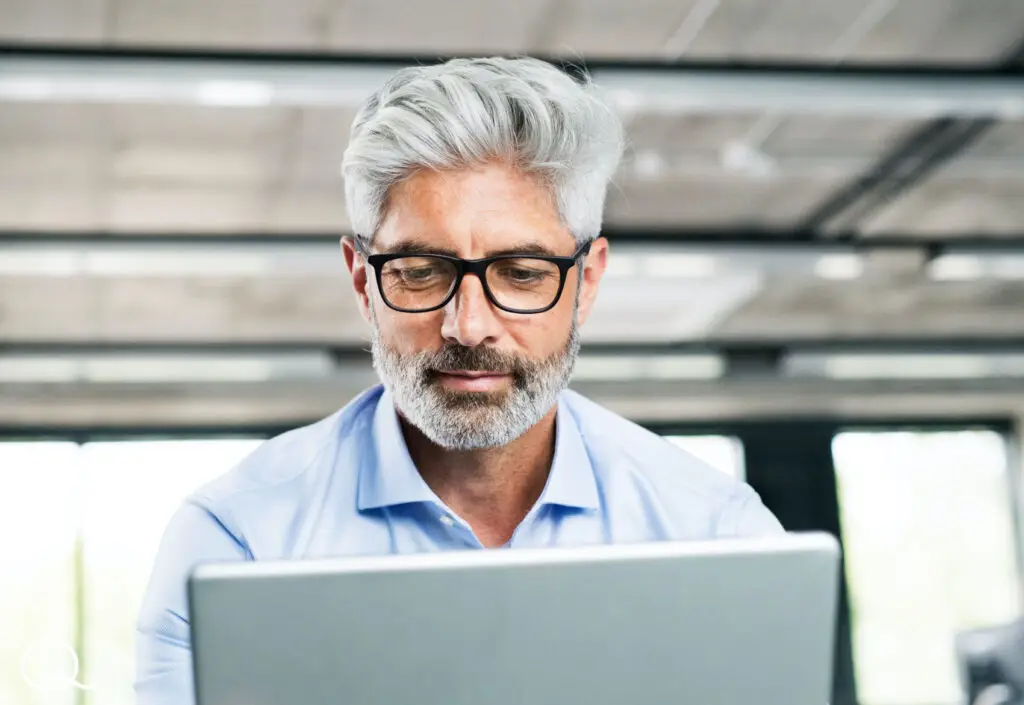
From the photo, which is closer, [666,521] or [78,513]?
[666,521]

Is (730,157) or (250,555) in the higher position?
(730,157)

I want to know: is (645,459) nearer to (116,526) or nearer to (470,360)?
(470,360)

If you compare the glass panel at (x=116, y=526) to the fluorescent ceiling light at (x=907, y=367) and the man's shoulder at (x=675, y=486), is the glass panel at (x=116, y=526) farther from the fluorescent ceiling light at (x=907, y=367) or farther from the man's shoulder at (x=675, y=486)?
the man's shoulder at (x=675, y=486)

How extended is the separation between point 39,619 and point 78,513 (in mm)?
876

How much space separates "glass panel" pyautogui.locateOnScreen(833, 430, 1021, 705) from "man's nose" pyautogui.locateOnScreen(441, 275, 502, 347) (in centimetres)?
1087

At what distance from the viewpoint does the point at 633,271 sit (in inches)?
264

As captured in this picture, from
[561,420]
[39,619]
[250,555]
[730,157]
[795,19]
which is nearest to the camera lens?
[250,555]

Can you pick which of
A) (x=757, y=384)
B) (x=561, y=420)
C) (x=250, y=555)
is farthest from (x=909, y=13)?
(x=757, y=384)

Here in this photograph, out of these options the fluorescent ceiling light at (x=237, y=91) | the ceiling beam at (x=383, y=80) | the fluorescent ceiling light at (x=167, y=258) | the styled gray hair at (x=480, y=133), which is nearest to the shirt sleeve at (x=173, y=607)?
the styled gray hair at (x=480, y=133)

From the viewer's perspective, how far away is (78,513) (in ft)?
33.3

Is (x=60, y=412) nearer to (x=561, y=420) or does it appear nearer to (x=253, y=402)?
(x=253, y=402)

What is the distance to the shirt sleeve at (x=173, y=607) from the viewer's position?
1.15 metres

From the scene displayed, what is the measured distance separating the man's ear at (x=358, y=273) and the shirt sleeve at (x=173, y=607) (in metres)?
0.31

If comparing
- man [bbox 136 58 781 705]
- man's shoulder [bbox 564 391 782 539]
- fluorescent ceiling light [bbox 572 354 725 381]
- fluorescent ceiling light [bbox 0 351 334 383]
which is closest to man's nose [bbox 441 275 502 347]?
man [bbox 136 58 781 705]
